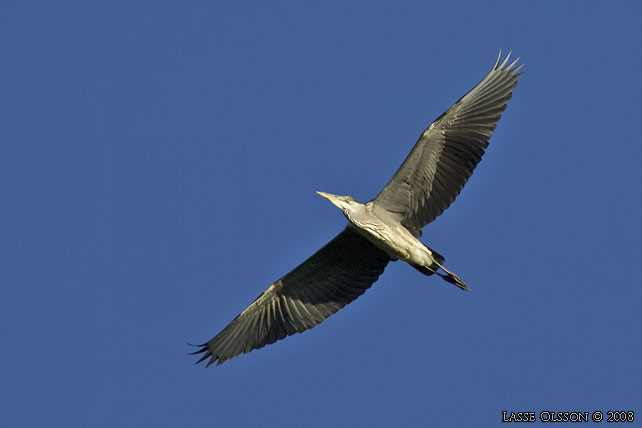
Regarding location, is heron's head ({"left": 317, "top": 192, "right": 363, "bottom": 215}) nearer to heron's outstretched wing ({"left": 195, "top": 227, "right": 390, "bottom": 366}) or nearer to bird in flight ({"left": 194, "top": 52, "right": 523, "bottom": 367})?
bird in flight ({"left": 194, "top": 52, "right": 523, "bottom": 367})

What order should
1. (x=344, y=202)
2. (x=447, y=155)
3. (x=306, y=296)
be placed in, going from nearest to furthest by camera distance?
(x=447, y=155) → (x=344, y=202) → (x=306, y=296)

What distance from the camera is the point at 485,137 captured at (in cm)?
1237

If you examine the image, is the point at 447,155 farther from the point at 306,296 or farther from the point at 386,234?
the point at 306,296

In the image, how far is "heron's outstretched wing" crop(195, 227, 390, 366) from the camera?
13.2 meters

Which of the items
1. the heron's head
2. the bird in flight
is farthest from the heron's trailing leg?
the heron's head

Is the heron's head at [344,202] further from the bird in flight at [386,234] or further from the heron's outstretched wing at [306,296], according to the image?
the heron's outstretched wing at [306,296]

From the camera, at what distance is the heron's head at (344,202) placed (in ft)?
41.1

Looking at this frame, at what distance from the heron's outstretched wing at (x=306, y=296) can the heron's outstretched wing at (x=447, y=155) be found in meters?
0.89

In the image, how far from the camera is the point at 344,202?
41.2 feet

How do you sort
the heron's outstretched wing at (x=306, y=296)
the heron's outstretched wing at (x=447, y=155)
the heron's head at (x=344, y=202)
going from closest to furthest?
the heron's outstretched wing at (x=447, y=155) < the heron's head at (x=344, y=202) < the heron's outstretched wing at (x=306, y=296)

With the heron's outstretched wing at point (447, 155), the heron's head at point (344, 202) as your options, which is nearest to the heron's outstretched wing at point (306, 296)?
the heron's head at point (344, 202)

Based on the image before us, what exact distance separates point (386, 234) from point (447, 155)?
1355mm

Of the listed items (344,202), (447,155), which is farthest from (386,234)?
(447,155)

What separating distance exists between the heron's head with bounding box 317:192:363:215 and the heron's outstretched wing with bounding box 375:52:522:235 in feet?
1.15
